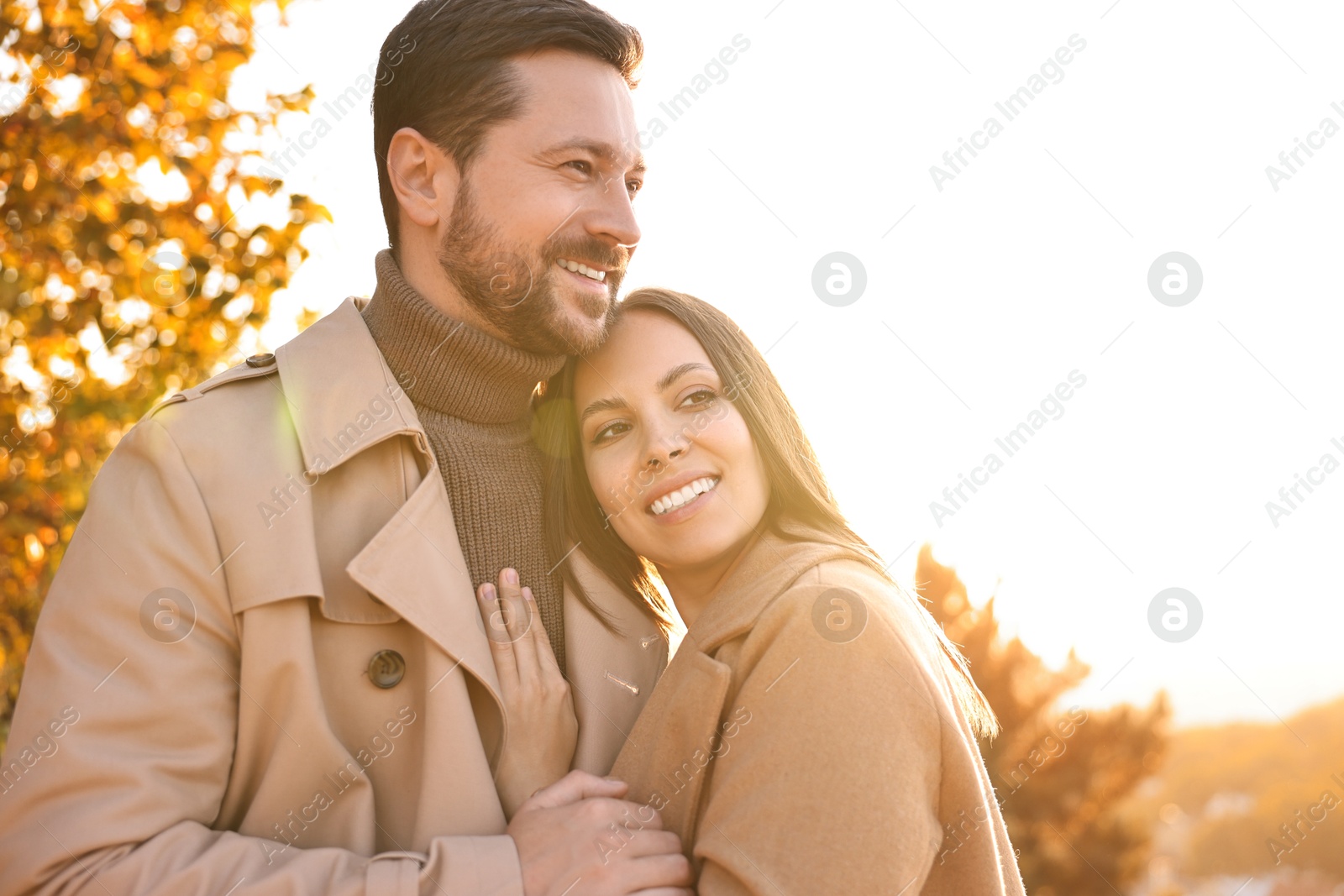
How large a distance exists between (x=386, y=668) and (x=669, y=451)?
853 mm

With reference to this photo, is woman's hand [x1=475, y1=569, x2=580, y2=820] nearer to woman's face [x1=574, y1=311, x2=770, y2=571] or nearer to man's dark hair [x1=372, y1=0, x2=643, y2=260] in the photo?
woman's face [x1=574, y1=311, x2=770, y2=571]

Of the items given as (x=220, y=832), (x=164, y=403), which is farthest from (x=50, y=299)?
(x=220, y=832)

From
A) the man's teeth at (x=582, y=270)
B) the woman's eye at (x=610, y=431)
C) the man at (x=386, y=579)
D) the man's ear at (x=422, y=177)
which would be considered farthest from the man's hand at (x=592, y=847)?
the man's ear at (x=422, y=177)

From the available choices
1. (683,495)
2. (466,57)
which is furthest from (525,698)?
→ (466,57)

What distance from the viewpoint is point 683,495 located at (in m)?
2.71

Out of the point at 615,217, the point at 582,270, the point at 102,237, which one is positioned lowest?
the point at 102,237

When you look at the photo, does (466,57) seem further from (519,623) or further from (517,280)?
(519,623)

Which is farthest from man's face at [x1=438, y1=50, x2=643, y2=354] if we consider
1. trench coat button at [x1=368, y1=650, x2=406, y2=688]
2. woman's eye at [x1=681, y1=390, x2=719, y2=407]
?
trench coat button at [x1=368, y1=650, x2=406, y2=688]

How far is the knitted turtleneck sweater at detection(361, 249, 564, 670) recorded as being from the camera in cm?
261

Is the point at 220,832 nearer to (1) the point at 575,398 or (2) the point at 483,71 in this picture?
(1) the point at 575,398

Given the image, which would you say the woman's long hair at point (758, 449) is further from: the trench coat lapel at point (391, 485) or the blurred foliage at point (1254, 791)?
the blurred foliage at point (1254, 791)

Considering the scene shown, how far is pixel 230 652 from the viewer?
2.13 metres

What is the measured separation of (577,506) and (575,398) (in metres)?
0.29

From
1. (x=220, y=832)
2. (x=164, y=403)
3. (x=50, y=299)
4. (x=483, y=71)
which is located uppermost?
(x=483, y=71)
